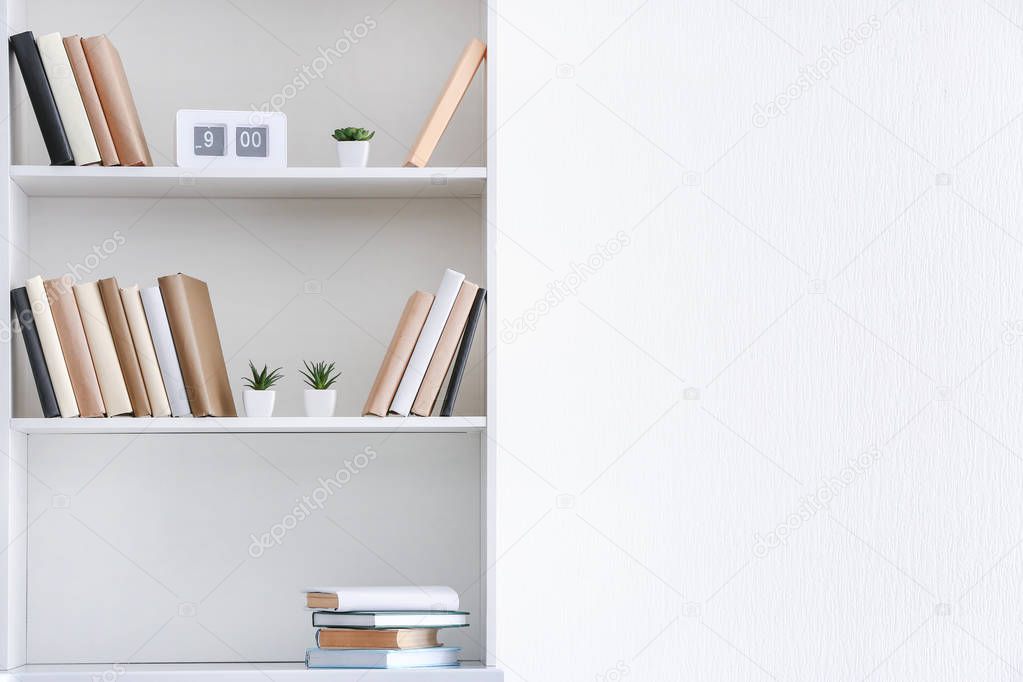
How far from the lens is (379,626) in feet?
5.15

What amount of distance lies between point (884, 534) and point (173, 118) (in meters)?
1.56

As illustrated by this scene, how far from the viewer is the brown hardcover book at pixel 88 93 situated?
159cm

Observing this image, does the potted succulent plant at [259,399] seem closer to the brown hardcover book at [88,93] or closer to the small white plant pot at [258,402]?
the small white plant pot at [258,402]

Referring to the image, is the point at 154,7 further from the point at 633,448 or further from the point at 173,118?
the point at 633,448

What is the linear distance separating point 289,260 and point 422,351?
385 mm

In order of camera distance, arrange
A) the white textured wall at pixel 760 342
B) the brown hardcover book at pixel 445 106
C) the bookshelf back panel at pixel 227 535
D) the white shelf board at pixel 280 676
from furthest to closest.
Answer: the white textured wall at pixel 760 342, the bookshelf back panel at pixel 227 535, the brown hardcover book at pixel 445 106, the white shelf board at pixel 280 676

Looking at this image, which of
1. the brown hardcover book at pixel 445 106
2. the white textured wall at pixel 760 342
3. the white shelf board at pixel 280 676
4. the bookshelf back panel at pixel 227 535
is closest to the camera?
the white shelf board at pixel 280 676

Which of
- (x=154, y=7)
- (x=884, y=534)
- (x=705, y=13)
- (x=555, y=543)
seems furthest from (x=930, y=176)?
(x=154, y=7)

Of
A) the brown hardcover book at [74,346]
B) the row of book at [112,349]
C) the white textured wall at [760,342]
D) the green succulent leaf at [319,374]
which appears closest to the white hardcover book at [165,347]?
the row of book at [112,349]

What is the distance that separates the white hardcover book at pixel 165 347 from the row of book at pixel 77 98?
0.23m

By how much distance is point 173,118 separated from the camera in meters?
1.82

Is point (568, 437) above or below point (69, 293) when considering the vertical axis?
below

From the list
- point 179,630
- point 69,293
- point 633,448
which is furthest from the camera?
point 633,448

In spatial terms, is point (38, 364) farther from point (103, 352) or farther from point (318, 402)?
point (318, 402)
